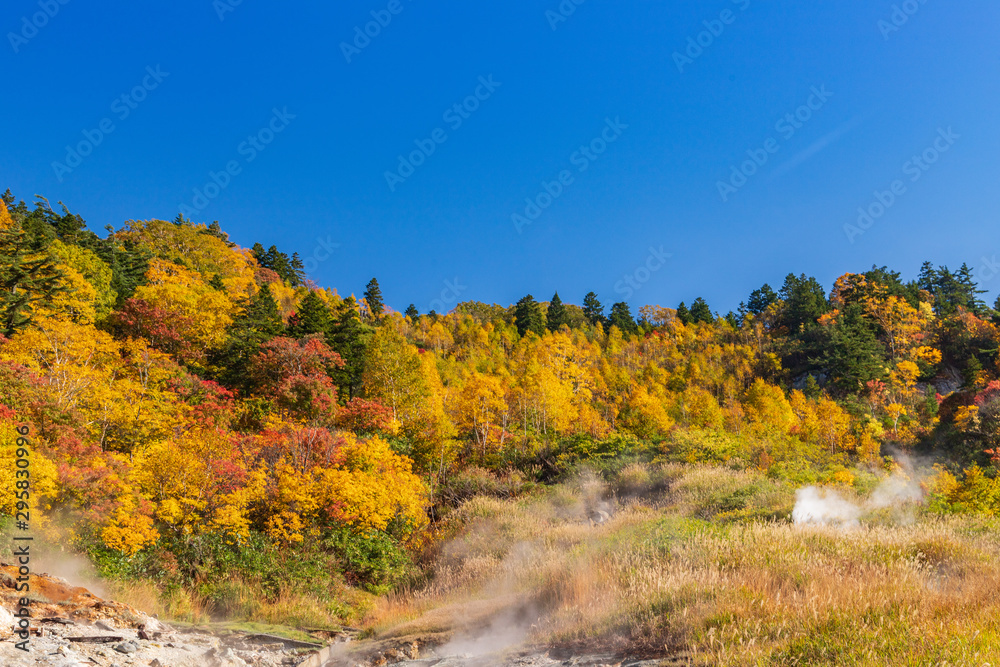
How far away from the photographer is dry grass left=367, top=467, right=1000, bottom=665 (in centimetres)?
412

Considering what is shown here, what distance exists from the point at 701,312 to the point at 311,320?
58.9 metres

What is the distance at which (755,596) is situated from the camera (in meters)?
5.06

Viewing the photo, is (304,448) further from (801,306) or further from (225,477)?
(801,306)

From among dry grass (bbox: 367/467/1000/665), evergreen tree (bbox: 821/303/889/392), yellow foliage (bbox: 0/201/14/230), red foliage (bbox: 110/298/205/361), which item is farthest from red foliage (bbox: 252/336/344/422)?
evergreen tree (bbox: 821/303/889/392)

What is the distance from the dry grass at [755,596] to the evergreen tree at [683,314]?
64.9m

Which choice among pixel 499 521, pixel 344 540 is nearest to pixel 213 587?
pixel 344 540

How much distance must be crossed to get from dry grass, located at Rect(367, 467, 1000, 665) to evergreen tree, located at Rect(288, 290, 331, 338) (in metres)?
22.6

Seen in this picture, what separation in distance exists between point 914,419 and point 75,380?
1982 inches

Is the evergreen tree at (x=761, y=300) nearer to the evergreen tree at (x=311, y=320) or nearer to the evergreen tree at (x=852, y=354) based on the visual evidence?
the evergreen tree at (x=852, y=354)

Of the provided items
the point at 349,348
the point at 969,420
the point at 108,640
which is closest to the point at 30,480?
the point at 108,640

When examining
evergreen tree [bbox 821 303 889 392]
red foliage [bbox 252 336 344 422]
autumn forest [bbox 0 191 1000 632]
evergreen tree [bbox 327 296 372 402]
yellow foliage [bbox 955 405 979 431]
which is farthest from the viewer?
evergreen tree [bbox 821 303 889 392]

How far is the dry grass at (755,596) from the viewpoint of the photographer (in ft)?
13.5

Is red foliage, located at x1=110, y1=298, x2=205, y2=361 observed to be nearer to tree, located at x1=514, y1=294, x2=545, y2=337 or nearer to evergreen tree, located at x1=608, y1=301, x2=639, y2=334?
tree, located at x1=514, y1=294, x2=545, y2=337

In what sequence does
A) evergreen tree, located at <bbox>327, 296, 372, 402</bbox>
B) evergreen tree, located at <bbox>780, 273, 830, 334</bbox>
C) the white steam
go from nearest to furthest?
the white steam, evergreen tree, located at <bbox>327, 296, 372, 402</bbox>, evergreen tree, located at <bbox>780, 273, 830, 334</bbox>
